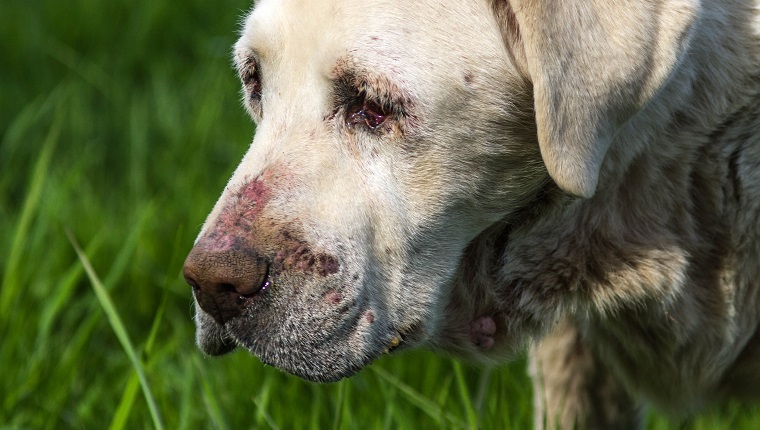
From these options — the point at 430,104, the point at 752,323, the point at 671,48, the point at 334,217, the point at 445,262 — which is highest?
the point at 671,48

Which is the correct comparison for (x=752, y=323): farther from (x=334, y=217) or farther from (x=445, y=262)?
(x=334, y=217)

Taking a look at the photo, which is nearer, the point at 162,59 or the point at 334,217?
the point at 334,217

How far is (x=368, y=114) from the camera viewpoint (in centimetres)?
255

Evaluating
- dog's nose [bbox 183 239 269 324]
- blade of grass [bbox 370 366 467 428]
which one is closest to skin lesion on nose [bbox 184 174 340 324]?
dog's nose [bbox 183 239 269 324]

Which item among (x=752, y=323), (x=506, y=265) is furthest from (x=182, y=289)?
(x=752, y=323)

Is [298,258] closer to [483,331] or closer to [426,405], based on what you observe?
[483,331]

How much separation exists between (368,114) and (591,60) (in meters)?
0.50

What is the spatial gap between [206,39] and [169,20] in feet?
1.25

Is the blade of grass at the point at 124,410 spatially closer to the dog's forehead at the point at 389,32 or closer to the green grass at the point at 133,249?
the green grass at the point at 133,249

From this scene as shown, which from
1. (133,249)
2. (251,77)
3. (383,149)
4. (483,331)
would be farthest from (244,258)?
(133,249)

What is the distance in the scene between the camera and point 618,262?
2779 millimetres

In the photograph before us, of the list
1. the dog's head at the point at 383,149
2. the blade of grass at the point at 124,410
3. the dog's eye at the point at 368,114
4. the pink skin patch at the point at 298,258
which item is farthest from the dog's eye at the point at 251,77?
the blade of grass at the point at 124,410

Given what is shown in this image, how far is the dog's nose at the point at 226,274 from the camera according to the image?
2430 millimetres

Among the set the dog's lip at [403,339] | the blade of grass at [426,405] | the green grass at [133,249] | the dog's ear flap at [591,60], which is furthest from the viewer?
the green grass at [133,249]
